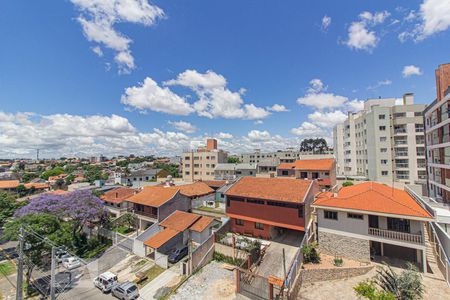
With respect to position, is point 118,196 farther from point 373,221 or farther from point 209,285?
point 373,221

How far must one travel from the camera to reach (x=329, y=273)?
16453 mm

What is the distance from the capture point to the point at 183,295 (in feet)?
55.5

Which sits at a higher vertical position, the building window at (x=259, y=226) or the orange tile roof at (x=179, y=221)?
the building window at (x=259, y=226)

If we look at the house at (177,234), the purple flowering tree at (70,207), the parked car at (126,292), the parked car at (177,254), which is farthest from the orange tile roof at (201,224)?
the purple flowering tree at (70,207)

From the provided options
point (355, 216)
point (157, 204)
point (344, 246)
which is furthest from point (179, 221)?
point (355, 216)

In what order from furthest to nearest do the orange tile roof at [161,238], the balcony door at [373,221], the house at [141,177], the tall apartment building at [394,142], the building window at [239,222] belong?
the house at [141,177] → the tall apartment building at [394,142] → the building window at [239,222] → the orange tile roof at [161,238] → the balcony door at [373,221]

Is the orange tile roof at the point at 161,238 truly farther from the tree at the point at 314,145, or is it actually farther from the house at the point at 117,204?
the tree at the point at 314,145

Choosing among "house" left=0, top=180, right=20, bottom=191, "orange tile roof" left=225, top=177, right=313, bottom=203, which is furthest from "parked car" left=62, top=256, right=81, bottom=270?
"house" left=0, top=180, right=20, bottom=191

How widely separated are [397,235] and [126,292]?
23495 mm

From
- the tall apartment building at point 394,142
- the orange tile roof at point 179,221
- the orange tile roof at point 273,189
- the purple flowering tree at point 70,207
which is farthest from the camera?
the tall apartment building at point 394,142

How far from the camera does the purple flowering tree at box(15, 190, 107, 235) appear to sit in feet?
87.6

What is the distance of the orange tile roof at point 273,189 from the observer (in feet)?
72.8

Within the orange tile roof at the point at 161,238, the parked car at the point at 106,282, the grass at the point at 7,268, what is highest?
the orange tile roof at the point at 161,238

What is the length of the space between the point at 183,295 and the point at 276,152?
83.4 metres
